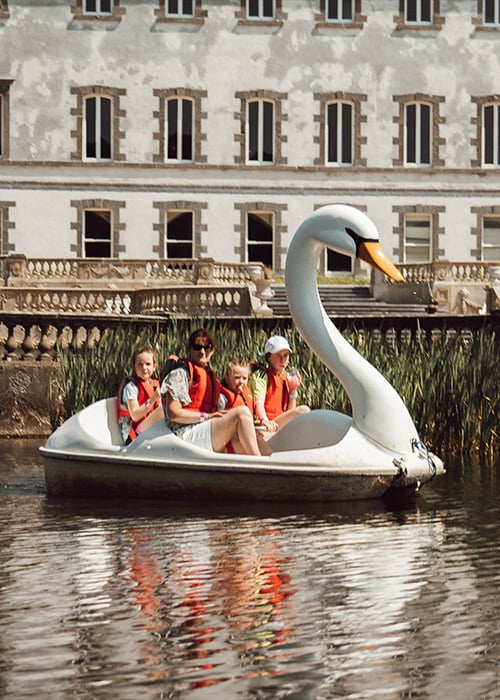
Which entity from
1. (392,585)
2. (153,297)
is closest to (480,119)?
(153,297)

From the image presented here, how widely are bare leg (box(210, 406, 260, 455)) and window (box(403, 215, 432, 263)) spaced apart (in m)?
33.5

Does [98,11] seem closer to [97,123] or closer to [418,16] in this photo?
[97,123]

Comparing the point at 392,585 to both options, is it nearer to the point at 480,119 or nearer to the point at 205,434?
the point at 205,434

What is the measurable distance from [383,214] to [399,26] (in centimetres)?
540

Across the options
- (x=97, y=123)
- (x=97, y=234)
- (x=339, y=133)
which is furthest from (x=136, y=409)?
(x=339, y=133)

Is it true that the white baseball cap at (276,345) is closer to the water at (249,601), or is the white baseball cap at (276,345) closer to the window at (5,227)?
the water at (249,601)

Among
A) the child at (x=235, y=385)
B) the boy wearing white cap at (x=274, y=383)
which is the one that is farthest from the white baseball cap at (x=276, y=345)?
the child at (x=235, y=385)

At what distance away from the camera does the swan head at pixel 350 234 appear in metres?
10.6

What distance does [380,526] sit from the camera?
9.46 metres

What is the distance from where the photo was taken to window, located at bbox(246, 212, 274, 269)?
4316 cm

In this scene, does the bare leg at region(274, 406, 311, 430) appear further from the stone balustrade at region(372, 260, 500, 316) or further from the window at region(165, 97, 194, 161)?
the window at region(165, 97, 194, 161)

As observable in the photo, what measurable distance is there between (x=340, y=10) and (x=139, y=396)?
111 ft

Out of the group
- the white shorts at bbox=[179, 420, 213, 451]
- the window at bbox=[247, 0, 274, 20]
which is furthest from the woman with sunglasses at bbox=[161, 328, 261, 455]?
the window at bbox=[247, 0, 274, 20]

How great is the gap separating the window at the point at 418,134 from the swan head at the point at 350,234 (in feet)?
109
